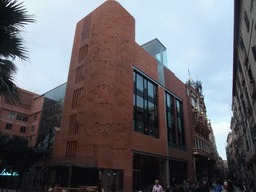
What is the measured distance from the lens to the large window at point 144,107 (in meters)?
24.7

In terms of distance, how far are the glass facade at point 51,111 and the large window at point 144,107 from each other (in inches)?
664

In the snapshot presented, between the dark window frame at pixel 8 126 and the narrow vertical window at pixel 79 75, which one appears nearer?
the narrow vertical window at pixel 79 75

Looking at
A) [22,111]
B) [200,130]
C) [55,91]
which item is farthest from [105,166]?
[22,111]

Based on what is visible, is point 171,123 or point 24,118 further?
point 24,118

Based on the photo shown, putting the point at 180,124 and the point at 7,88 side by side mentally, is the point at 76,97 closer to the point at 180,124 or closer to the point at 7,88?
the point at 7,88

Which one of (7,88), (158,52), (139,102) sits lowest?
(7,88)

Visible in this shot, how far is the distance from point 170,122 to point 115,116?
14.3m

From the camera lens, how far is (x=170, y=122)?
3183cm

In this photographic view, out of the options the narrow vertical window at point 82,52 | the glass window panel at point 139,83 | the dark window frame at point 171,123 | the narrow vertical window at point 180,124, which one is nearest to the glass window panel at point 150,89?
the glass window panel at point 139,83

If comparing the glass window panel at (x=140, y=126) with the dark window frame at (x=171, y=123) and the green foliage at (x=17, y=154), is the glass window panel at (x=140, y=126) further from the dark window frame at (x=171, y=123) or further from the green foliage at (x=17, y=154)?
the green foliage at (x=17, y=154)

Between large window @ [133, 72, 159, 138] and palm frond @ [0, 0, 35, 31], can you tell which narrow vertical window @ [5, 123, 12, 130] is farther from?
palm frond @ [0, 0, 35, 31]

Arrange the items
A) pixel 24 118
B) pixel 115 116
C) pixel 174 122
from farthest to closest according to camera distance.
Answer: pixel 24 118 < pixel 174 122 < pixel 115 116

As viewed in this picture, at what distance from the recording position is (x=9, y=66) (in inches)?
351

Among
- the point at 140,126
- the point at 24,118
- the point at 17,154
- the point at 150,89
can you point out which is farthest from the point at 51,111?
the point at 140,126
